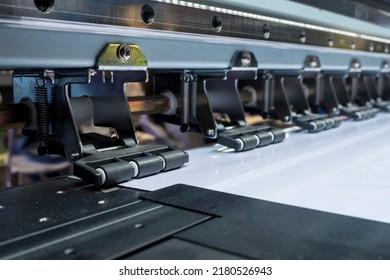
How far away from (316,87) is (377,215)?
69.7 inches

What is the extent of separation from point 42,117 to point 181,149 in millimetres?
418

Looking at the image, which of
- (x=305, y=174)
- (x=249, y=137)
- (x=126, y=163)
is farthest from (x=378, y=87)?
(x=126, y=163)

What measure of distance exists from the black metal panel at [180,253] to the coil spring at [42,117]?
0.59 m

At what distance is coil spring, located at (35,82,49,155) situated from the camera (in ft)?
4.03

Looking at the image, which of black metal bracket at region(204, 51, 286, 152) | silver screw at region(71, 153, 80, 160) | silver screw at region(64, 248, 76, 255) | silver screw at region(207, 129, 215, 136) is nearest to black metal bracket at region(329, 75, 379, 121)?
black metal bracket at region(204, 51, 286, 152)

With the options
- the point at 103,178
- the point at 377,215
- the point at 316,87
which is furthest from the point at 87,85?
the point at 316,87

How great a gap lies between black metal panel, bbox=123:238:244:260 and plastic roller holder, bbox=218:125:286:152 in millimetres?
830

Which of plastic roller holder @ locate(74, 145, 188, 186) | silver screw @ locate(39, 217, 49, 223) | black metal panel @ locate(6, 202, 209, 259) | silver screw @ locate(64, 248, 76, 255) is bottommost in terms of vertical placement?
silver screw @ locate(64, 248, 76, 255)

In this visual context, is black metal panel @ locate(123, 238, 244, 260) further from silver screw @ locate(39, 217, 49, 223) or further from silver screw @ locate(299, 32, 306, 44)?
silver screw @ locate(299, 32, 306, 44)

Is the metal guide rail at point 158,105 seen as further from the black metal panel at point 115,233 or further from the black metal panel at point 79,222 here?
the black metal panel at point 115,233

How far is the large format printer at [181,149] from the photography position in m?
0.83

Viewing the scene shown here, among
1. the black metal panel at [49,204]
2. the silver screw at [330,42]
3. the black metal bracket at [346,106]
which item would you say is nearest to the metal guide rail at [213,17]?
the silver screw at [330,42]

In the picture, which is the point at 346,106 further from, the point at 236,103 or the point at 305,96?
the point at 236,103
